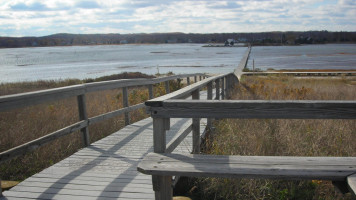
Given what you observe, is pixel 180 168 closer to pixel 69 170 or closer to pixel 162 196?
pixel 162 196

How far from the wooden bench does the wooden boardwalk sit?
0.94 m

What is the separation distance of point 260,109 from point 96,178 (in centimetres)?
213

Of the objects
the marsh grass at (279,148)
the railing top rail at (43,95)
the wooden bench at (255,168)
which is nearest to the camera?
the wooden bench at (255,168)

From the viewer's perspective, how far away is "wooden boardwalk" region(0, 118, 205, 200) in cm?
326

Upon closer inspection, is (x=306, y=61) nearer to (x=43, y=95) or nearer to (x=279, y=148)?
(x=279, y=148)

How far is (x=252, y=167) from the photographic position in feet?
7.64

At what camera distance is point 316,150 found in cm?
420

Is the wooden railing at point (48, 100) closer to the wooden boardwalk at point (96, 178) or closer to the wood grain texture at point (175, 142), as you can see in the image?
the wooden boardwalk at point (96, 178)

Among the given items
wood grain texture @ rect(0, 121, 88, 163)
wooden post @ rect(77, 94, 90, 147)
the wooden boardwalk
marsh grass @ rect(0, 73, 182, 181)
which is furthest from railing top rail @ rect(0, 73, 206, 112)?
marsh grass @ rect(0, 73, 182, 181)

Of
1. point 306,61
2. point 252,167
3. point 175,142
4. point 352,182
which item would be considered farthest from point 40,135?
point 306,61

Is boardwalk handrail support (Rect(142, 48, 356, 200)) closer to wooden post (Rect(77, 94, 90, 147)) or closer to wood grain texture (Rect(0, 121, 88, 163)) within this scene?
wood grain texture (Rect(0, 121, 88, 163))

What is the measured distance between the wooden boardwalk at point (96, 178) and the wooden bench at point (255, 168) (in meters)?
0.94

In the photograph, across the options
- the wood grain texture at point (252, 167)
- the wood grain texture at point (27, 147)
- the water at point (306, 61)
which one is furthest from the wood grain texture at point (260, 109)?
the water at point (306, 61)

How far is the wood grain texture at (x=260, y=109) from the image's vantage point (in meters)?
2.33
